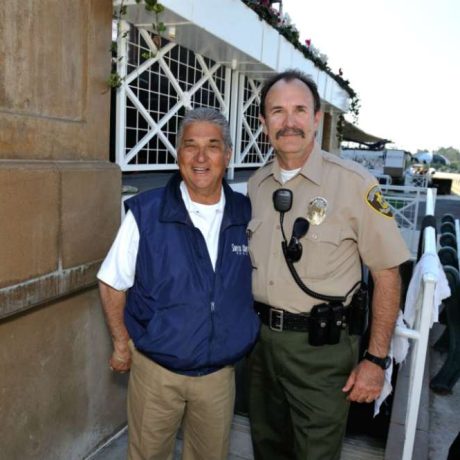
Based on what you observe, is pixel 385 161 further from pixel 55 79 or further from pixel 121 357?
pixel 121 357

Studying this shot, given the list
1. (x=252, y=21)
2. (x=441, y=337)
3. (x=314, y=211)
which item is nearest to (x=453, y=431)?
(x=441, y=337)

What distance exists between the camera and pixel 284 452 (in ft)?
8.10

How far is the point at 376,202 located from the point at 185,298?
0.98m

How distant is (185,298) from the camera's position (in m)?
1.92

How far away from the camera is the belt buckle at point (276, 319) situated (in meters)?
2.17

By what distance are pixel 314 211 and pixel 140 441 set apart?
1353 millimetres

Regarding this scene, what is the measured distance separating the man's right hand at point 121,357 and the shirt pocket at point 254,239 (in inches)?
28.7

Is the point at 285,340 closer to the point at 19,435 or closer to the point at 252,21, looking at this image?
the point at 19,435

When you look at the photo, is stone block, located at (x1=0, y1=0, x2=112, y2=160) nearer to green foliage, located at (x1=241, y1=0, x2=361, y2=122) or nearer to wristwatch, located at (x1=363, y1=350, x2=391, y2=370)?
wristwatch, located at (x1=363, y1=350, x2=391, y2=370)

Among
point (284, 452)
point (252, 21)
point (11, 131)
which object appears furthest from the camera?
point (252, 21)

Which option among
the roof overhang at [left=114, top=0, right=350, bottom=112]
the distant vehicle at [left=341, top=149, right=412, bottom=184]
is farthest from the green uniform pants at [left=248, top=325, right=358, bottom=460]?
the distant vehicle at [left=341, top=149, right=412, bottom=184]

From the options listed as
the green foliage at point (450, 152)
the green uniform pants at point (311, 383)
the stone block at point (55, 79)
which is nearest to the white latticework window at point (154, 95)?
the stone block at point (55, 79)

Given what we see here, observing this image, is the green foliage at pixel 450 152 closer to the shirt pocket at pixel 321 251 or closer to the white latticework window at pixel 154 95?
the white latticework window at pixel 154 95

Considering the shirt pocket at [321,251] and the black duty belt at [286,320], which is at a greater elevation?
the shirt pocket at [321,251]
